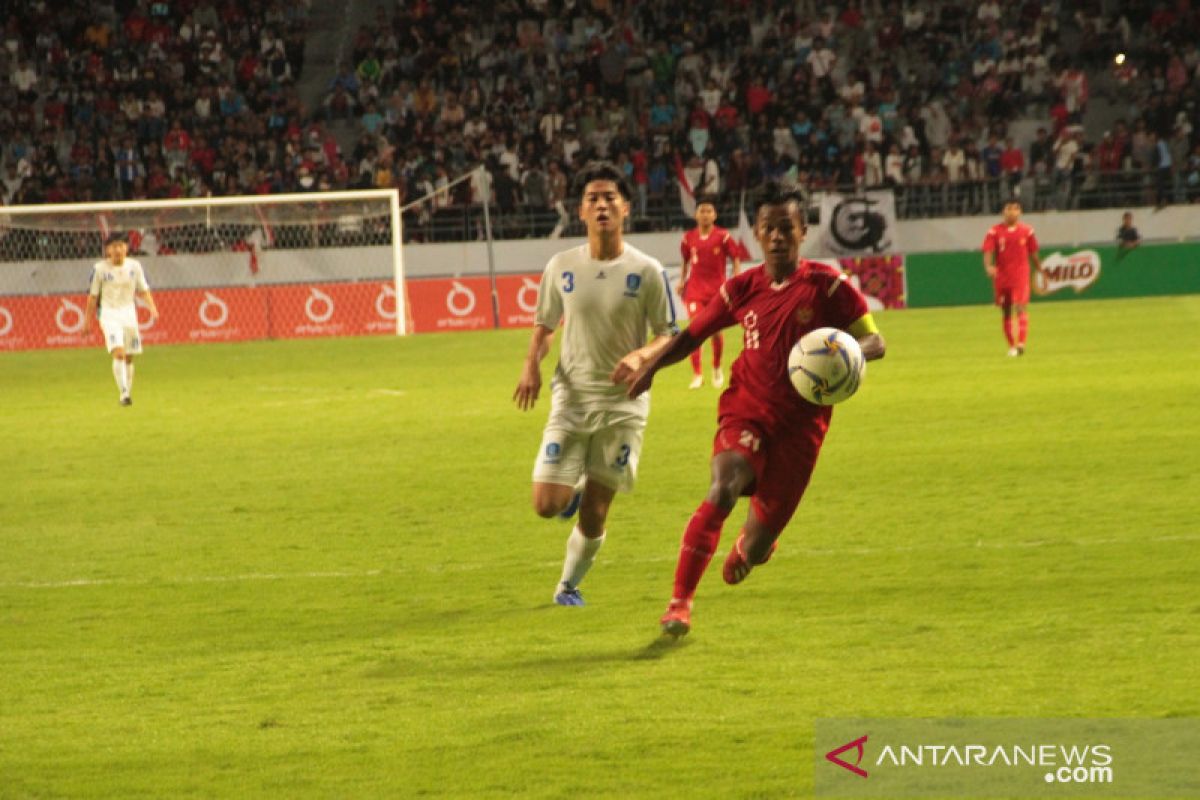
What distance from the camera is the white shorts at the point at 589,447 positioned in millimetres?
7461

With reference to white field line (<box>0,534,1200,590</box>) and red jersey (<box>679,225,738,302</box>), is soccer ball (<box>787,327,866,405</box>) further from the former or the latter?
red jersey (<box>679,225,738,302</box>)

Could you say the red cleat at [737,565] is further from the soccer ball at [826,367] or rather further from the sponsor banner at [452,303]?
the sponsor banner at [452,303]

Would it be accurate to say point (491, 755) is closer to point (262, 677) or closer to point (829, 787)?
point (829, 787)

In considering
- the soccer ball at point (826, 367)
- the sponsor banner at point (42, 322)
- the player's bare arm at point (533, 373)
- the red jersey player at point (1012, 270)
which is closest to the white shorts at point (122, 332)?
the sponsor banner at point (42, 322)

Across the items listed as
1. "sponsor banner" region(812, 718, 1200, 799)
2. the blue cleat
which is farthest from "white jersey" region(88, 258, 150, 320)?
"sponsor banner" region(812, 718, 1200, 799)

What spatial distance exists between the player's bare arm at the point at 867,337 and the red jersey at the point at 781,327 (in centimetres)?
2

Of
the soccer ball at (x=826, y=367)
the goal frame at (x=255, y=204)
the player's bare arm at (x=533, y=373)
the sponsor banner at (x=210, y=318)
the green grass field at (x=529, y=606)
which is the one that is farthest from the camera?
the sponsor banner at (x=210, y=318)

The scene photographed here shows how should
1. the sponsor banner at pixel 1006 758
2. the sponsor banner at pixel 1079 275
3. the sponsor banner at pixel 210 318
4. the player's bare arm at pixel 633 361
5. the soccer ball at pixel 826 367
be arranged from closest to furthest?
the sponsor banner at pixel 1006 758
the soccer ball at pixel 826 367
the player's bare arm at pixel 633 361
the sponsor banner at pixel 210 318
the sponsor banner at pixel 1079 275

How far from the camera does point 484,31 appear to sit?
38.3 metres

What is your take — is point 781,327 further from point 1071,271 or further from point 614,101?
point 614,101

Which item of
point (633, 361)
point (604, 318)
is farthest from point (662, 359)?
point (604, 318)

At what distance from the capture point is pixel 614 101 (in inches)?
1412

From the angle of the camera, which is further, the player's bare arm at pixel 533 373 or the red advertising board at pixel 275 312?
the red advertising board at pixel 275 312

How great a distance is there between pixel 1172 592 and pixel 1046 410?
7.89 metres
